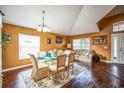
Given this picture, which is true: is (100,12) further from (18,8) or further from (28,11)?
(18,8)

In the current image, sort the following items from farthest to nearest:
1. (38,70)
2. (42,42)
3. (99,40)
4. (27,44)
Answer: (99,40) < (42,42) < (27,44) < (38,70)

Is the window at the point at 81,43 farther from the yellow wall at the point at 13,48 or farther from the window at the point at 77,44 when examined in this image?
the yellow wall at the point at 13,48

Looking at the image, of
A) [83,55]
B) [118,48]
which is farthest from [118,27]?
[83,55]

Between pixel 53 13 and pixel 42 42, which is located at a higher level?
pixel 53 13

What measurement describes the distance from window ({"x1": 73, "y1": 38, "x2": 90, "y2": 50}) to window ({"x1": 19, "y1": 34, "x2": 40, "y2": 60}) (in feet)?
12.4

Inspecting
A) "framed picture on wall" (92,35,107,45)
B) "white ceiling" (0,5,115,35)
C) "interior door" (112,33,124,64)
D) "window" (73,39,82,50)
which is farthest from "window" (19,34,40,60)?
"interior door" (112,33,124,64)

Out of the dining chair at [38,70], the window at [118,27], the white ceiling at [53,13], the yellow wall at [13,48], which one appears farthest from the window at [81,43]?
the dining chair at [38,70]

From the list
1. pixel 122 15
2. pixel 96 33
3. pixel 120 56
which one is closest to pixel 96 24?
pixel 96 33

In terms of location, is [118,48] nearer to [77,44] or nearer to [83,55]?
[83,55]

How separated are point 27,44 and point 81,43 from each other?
179 inches

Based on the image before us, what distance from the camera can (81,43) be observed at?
8.56 metres

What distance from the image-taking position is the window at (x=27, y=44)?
17.6 feet

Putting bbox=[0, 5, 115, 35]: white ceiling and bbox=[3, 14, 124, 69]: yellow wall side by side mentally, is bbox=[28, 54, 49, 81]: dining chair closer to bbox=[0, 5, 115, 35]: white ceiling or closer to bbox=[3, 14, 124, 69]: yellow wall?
bbox=[3, 14, 124, 69]: yellow wall

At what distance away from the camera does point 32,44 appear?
19.7 feet
